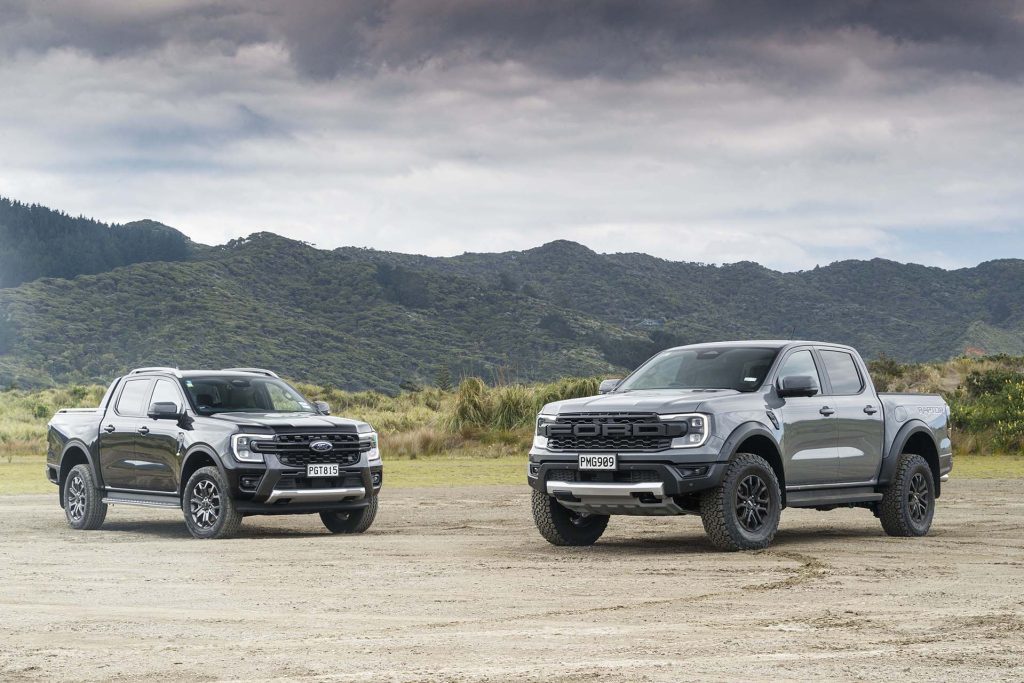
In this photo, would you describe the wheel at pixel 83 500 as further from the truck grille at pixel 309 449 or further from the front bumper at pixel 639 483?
the front bumper at pixel 639 483

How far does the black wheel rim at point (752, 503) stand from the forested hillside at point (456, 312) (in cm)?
6835

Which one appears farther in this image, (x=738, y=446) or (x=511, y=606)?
(x=738, y=446)

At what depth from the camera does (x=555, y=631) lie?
965 cm

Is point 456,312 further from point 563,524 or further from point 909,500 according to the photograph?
point 563,524

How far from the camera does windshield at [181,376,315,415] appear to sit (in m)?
17.7

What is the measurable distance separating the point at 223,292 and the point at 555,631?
340 feet

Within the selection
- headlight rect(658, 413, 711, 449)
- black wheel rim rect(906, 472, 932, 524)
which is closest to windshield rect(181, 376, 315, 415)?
headlight rect(658, 413, 711, 449)

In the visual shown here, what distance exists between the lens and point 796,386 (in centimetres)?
1466

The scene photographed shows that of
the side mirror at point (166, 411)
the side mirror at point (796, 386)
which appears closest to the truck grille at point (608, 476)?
the side mirror at point (796, 386)

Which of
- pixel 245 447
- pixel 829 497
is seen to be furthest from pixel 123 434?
pixel 829 497

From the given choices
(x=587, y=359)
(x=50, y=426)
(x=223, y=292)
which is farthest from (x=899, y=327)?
(x=50, y=426)

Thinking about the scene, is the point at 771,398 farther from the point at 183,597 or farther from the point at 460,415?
the point at 460,415

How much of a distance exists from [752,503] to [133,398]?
799cm

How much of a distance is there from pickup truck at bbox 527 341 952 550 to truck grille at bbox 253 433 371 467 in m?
2.70
